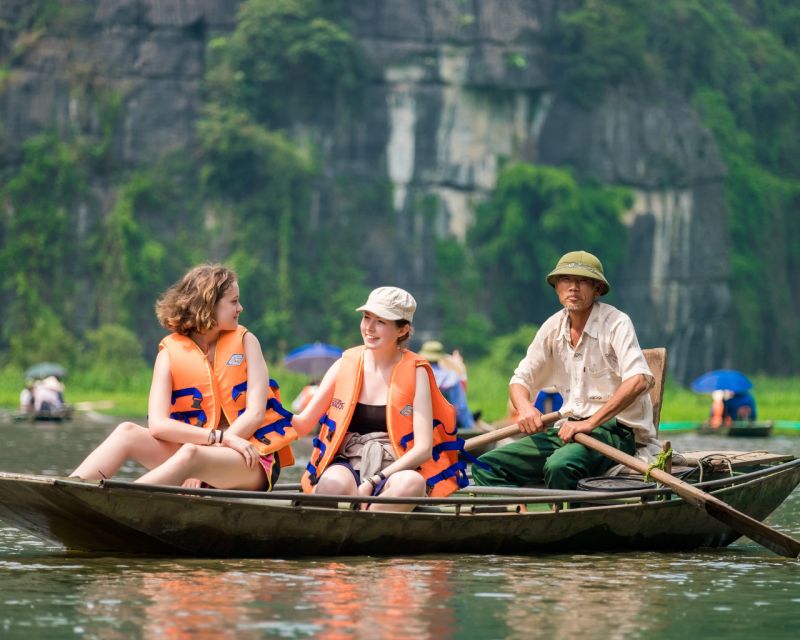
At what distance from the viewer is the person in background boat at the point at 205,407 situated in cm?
784

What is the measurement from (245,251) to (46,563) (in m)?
33.8

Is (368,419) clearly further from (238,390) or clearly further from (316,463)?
(238,390)

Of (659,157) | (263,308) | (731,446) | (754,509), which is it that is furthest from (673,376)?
(754,509)

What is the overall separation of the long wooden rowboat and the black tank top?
0.40m

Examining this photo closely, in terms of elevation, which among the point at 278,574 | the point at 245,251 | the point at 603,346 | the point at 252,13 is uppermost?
the point at 252,13

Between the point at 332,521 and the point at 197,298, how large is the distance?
46.6 inches

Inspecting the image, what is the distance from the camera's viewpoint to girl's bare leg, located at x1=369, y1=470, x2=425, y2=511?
8125 mm

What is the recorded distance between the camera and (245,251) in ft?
137

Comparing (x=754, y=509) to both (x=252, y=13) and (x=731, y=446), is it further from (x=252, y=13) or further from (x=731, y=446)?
(x=252, y=13)

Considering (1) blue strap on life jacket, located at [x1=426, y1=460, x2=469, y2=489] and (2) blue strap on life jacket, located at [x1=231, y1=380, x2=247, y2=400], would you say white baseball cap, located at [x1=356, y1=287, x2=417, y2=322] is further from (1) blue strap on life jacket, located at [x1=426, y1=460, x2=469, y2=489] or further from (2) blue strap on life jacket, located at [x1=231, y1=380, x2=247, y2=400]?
(1) blue strap on life jacket, located at [x1=426, y1=460, x2=469, y2=489]

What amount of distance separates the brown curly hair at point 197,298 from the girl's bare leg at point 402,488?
3.59 feet

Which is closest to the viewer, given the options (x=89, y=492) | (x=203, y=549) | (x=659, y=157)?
(x=89, y=492)

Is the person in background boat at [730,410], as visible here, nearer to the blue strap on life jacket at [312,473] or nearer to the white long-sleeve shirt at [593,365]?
the white long-sleeve shirt at [593,365]

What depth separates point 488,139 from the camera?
1722 inches
